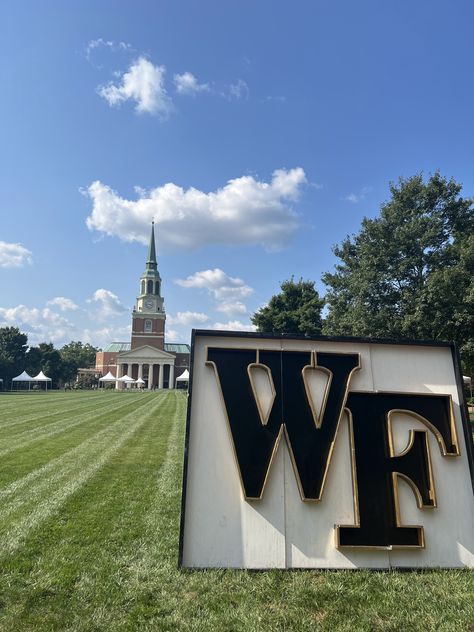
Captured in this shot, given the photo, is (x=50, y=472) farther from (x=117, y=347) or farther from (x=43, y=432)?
(x=117, y=347)

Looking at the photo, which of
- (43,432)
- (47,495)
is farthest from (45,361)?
(47,495)

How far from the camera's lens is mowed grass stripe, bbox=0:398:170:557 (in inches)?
207

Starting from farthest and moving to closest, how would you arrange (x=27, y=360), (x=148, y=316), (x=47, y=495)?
(x=148, y=316)
(x=27, y=360)
(x=47, y=495)

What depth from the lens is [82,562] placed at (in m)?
4.38

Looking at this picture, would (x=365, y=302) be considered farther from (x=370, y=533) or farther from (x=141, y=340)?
(x=141, y=340)

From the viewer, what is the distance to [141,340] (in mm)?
100188

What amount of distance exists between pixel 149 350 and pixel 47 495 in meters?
91.0

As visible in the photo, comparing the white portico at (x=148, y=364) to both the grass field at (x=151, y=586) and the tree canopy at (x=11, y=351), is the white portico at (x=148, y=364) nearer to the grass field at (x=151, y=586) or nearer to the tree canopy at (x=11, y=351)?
the tree canopy at (x=11, y=351)

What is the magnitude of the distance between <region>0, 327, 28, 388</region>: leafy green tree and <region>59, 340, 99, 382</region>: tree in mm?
16065

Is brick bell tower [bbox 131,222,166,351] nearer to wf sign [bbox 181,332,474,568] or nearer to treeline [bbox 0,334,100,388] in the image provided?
treeline [bbox 0,334,100,388]

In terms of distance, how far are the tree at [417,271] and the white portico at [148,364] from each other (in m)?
79.3

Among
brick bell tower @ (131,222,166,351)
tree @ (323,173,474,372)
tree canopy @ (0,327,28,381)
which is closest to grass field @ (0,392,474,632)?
tree @ (323,173,474,372)

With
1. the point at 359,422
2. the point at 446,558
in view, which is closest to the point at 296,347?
the point at 359,422

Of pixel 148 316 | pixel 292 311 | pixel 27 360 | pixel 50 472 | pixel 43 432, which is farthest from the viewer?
pixel 148 316
